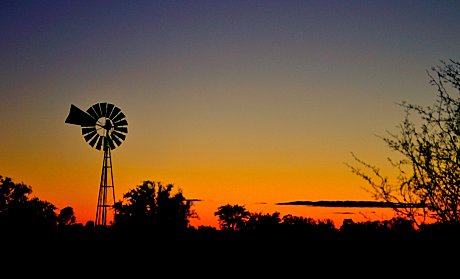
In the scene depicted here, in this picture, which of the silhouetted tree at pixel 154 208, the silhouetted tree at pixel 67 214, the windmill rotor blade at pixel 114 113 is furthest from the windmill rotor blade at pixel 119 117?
the silhouetted tree at pixel 67 214

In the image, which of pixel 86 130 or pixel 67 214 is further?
pixel 67 214

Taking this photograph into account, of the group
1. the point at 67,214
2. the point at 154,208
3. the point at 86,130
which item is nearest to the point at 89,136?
the point at 86,130

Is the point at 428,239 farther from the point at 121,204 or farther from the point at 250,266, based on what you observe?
the point at 121,204

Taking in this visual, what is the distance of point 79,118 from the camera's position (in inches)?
1022

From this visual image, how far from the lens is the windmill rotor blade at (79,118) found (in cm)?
2559

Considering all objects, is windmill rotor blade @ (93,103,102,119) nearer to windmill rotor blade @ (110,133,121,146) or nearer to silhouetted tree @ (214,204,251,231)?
windmill rotor blade @ (110,133,121,146)

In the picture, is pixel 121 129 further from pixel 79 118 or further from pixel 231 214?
pixel 231 214

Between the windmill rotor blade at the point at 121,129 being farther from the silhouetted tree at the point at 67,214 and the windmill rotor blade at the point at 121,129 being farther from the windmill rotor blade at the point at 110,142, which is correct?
the silhouetted tree at the point at 67,214

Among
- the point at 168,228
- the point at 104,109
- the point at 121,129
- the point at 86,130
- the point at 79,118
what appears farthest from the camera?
the point at 168,228

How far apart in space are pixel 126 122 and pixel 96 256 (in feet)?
34.0

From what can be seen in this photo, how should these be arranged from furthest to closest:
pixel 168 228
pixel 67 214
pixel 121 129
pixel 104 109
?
1. pixel 67 214
2. pixel 168 228
3. pixel 121 129
4. pixel 104 109

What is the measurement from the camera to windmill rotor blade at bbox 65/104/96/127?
84.0 feet

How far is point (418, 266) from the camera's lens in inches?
365

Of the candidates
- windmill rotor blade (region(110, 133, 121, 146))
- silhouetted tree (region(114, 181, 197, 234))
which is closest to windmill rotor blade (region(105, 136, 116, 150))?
windmill rotor blade (region(110, 133, 121, 146))
